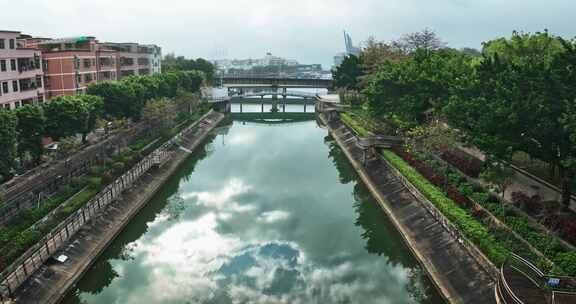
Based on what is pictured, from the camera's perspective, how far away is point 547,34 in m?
37.8

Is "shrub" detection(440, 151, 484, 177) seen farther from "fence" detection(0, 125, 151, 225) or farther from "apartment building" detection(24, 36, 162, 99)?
"apartment building" detection(24, 36, 162, 99)

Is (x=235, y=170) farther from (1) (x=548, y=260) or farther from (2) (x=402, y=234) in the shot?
(1) (x=548, y=260)

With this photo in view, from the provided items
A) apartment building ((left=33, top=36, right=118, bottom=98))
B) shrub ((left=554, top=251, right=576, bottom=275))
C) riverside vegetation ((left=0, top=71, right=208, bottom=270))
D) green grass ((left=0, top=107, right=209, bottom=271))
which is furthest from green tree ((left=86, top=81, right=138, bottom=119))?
shrub ((left=554, top=251, right=576, bottom=275))

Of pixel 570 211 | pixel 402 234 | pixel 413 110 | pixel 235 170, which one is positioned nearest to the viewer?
pixel 570 211

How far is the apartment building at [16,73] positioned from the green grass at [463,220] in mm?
36860

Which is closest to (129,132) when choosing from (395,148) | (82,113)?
(82,113)

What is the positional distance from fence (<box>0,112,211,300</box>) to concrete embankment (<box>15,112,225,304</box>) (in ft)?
1.32

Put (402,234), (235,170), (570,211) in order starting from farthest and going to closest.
Result: (235,170) → (402,234) → (570,211)

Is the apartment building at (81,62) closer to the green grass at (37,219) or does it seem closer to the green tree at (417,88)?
the green grass at (37,219)

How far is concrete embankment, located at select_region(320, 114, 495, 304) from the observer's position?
71.7 ft

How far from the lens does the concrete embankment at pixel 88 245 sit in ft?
71.7

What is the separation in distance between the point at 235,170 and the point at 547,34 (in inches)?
1305

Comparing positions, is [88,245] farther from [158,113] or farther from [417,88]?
[417,88]

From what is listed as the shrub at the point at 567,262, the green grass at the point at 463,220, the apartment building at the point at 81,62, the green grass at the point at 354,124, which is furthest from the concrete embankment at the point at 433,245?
the apartment building at the point at 81,62
